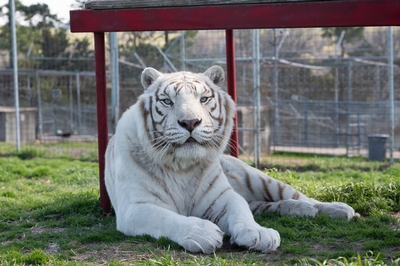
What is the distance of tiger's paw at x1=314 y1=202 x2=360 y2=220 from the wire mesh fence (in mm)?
6187

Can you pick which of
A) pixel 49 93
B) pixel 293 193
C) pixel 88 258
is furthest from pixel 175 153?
pixel 49 93

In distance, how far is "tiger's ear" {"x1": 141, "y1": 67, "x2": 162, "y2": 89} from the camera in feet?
12.6

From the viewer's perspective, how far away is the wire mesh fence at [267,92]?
36.0 feet

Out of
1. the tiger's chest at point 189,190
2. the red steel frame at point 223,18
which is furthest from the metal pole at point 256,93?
the tiger's chest at point 189,190

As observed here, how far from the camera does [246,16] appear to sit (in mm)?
3781

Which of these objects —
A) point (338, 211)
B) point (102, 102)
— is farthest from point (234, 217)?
point (102, 102)

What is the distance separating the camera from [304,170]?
306 inches

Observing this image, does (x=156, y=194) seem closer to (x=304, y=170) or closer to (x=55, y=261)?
(x=55, y=261)

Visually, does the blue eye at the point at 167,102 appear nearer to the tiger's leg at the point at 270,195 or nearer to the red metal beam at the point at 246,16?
the red metal beam at the point at 246,16

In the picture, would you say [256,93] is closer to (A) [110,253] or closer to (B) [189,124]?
(B) [189,124]

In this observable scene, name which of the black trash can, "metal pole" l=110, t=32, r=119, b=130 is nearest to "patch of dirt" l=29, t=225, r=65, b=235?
"metal pole" l=110, t=32, r=119, b=130

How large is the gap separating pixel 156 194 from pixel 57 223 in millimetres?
1018

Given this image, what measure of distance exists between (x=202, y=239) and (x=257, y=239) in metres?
0.31

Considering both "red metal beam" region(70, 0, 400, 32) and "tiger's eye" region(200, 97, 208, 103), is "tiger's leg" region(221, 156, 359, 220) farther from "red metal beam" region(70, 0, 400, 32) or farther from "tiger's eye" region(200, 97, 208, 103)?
"red metal beam" region(70, 0, 400, 32)
